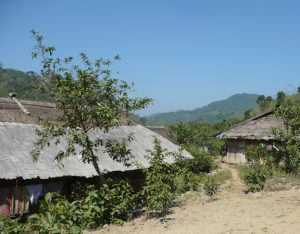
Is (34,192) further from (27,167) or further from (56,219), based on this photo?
(56,219)

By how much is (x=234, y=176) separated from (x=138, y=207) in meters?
7.94

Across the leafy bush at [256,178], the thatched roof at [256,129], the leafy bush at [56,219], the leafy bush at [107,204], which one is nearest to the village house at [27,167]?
the leafy bush at [107,204]

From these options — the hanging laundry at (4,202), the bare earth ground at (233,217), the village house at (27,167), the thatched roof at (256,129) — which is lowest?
the bare earth ground at (233,217)

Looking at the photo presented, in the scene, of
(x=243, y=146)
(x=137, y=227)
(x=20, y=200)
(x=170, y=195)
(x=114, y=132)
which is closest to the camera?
(x=137, y=227)

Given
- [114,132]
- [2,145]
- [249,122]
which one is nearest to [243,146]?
[249,122]

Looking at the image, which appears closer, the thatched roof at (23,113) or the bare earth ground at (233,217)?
the bare earth ground at (233,217)

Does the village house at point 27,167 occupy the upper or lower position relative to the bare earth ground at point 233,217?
upper

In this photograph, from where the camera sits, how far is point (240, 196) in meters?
12.5

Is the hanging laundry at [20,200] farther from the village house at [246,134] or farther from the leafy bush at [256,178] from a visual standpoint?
the village house at [246,134]

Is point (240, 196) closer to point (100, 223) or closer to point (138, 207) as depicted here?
point (138, 207)

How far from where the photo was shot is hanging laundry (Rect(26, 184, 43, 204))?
11.4m

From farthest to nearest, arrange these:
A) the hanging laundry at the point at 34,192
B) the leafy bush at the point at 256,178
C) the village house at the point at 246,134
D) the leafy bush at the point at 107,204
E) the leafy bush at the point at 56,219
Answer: the village house at the point at 246,134
the leafy bush at the point at 256,178
the hanging laundry at the point at 34,192
the leafy bush at the point at 107,204
the leafy bush at the point at 56,219

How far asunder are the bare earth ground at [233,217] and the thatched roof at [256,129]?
11.8 meters

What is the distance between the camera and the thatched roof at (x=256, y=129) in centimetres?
2402
